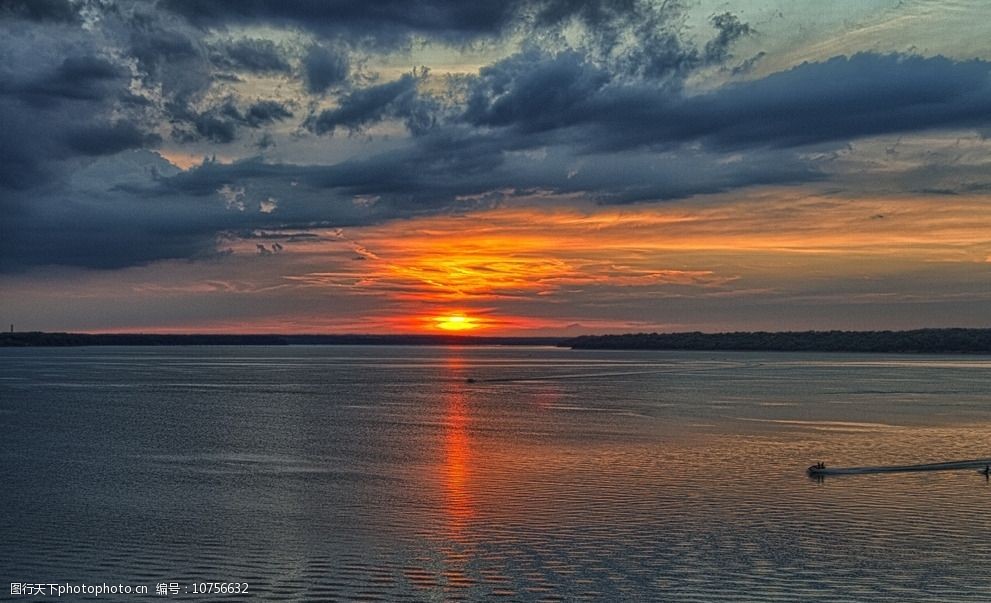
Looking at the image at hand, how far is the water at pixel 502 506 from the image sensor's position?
1934 centimetres

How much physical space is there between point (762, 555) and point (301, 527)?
11.3 meters

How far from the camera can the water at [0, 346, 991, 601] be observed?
1934cm

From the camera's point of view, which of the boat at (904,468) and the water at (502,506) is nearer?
the water at (502,506)

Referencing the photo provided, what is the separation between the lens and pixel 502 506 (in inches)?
1081

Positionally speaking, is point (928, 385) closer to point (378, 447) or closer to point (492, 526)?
point (378, 447)

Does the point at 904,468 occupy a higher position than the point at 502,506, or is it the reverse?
the point at 502,506

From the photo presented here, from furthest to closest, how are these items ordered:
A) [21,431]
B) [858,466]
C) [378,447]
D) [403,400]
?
[403,400]
[21,431]
[378,447]
[858,466]

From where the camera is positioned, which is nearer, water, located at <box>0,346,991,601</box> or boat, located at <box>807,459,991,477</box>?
water, located at <box>0,346,991,601</box>

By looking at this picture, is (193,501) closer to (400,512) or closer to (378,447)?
(400,512)

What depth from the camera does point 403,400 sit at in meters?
80.8

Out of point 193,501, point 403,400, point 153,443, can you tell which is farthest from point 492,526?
point 403,400

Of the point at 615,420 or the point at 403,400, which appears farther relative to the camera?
the point at 403,400

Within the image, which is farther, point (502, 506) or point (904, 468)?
point (904, 468)

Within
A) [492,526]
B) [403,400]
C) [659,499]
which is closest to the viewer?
[492,526]
